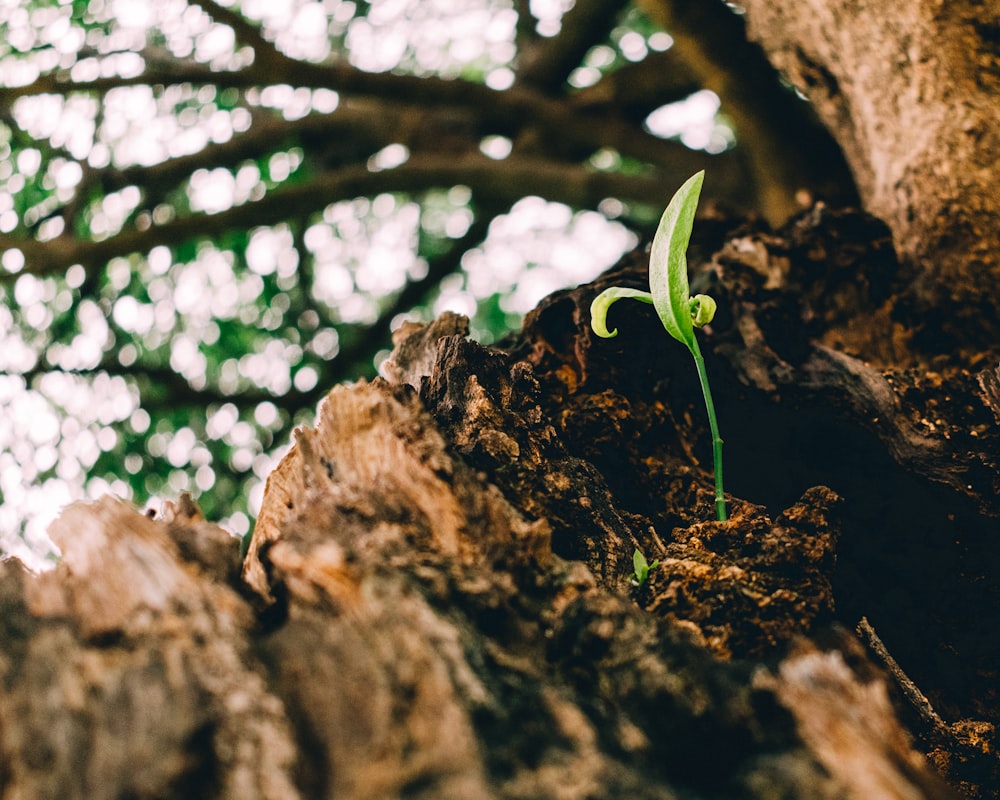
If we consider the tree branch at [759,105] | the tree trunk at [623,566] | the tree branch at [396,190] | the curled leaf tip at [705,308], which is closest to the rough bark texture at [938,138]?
the tree trunk at [623,566]

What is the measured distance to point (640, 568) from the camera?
941 millimetres

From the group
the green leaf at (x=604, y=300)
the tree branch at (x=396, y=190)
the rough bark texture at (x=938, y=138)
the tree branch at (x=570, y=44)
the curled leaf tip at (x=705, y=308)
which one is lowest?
the tree branch at (x=396, y=190)

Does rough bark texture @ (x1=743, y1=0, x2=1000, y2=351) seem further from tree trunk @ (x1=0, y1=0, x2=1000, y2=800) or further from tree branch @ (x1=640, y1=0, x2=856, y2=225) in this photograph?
tree branch @ (x1=640, y1=0, x2=856, y2=225)

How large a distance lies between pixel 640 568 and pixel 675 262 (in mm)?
394

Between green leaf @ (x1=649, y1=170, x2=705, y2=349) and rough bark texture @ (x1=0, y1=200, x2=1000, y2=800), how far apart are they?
22 cm

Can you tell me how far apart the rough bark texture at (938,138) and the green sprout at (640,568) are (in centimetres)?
95

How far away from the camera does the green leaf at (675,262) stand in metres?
0.99

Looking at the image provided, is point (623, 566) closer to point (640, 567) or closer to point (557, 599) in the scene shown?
point (640, 567)

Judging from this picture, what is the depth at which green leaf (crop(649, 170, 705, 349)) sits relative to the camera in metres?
0.99

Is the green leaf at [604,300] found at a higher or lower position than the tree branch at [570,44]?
higher

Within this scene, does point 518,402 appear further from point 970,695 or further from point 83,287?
point 83,287

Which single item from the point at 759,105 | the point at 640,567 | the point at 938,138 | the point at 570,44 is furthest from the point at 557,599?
the point at 570,44

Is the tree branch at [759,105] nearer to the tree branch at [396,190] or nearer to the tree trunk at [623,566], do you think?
the tree branch at [396,190]

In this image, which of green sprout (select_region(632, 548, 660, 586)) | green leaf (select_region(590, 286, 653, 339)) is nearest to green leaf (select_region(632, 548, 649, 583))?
green sprout (select_region(632, 548, 660, 586))
